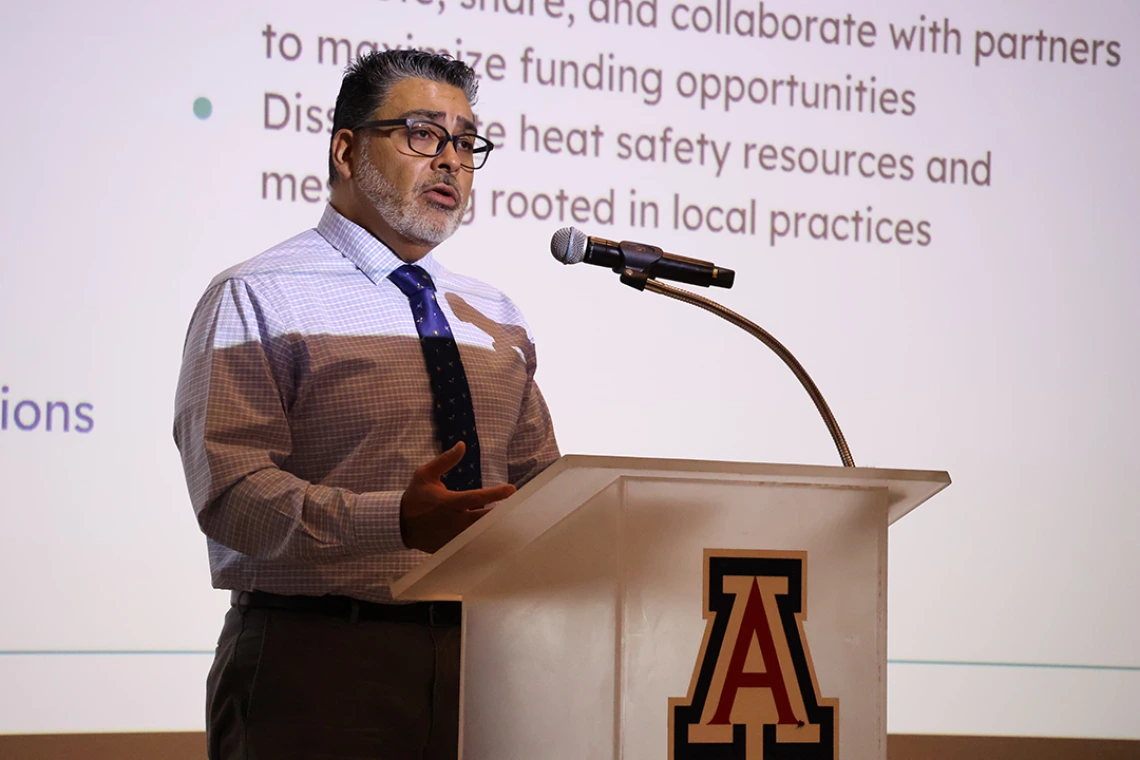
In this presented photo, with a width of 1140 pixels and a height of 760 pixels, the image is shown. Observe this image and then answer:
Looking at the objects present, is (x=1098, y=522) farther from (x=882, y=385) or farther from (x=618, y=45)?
(x=618, y=45)

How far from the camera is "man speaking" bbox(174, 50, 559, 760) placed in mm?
1615

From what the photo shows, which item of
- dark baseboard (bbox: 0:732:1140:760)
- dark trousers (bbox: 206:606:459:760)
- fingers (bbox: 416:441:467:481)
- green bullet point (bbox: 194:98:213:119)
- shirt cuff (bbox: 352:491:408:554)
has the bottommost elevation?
dark baseboard (bbox: 0:732:1140:760)

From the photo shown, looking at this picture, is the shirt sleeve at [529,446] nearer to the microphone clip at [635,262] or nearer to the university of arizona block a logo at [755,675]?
the microphone clip at [635,262]

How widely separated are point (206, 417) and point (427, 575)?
59 centimetres

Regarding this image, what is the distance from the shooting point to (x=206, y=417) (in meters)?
1.64

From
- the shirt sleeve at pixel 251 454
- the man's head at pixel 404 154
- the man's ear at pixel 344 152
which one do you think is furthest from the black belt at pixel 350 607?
the man's ear at pixel 344 152

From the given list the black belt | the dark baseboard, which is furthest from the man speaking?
the dark baseboard

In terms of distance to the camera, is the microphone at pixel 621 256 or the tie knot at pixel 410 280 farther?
the tie knot at pixel 410 280

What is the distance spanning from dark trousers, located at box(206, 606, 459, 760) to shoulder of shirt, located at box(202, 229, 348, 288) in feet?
1.59

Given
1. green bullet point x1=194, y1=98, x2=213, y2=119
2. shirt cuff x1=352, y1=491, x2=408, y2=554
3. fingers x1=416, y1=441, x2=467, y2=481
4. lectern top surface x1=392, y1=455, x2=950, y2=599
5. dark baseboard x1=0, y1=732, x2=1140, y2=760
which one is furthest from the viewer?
green bullet point x1=194, y1=98, x2=213, y2=119

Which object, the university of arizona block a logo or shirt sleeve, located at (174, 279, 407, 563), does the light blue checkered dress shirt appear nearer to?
shirt sleeve, located at (174, 279, 407, 563)

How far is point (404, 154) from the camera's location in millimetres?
1986

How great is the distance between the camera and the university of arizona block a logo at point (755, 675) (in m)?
1.13

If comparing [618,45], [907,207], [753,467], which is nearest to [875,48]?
[907,207]
